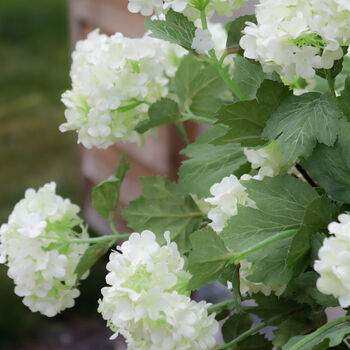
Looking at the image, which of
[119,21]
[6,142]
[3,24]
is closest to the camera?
[119,21]

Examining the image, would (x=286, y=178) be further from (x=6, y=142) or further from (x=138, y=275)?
(x=6, y=142)

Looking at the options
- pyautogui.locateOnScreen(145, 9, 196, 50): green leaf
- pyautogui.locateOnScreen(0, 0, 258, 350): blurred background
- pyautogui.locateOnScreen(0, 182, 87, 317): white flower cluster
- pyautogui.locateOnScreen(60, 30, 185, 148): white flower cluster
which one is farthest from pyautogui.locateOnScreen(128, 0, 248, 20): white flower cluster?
pyautogui.locateOnScreen(0, 0, 258, 350): blurred background

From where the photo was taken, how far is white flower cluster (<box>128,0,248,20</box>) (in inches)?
23.9

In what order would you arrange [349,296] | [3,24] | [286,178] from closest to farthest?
[349,296], [286,178], [3,24]

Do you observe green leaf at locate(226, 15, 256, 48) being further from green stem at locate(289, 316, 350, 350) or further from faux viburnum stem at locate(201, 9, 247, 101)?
green stem at locate(289, 316, 350, 350)

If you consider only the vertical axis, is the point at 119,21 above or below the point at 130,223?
below

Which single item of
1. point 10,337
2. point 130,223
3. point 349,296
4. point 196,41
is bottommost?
point 10,337

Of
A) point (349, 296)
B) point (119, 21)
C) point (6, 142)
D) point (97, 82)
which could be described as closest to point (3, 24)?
point (6, 142)

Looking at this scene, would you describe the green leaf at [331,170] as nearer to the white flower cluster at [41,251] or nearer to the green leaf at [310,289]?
the green leaf at [310,289]

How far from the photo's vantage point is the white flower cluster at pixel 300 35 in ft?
1.75

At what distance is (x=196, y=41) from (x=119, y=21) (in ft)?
5.51

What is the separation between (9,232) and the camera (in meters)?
0.73

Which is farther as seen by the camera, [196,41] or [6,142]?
[6,142]

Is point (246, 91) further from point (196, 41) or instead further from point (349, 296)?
point (349, 296)
